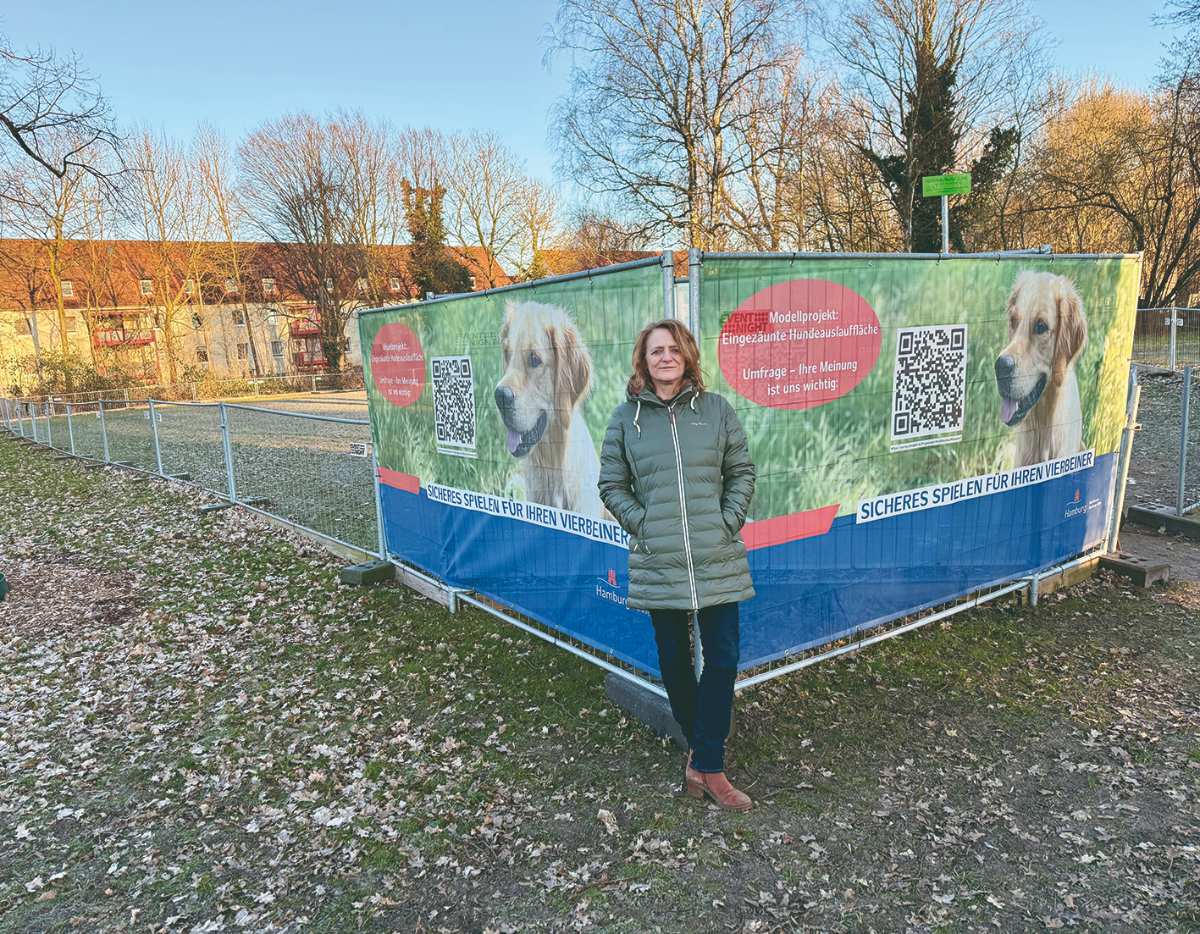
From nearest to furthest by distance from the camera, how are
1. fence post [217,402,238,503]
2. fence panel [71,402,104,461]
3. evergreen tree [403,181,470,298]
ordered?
fence post [217,402,238,503] → fence panel [71,402,104,461] → evergreen tree [403,181,470,298]

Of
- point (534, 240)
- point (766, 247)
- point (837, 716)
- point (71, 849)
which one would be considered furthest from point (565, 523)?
point (534, 240)

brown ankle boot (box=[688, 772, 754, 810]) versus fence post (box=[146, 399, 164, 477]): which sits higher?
fence post (box=[146, 399, 164, 477])

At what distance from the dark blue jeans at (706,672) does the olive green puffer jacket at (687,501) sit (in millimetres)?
145

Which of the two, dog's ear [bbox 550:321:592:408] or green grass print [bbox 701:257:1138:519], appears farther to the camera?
dog's ear [bbox 550:321:592:408]

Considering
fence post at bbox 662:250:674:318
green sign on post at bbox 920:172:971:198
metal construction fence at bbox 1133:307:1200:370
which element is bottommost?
metal construction fence at bbox 1133:307:1200:370

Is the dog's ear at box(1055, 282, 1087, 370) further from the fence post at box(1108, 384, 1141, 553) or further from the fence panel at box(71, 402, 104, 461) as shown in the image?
the fence panel at box(71, 402, 104, 461)

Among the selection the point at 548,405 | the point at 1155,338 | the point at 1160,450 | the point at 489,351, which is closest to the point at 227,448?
the point at 489,351

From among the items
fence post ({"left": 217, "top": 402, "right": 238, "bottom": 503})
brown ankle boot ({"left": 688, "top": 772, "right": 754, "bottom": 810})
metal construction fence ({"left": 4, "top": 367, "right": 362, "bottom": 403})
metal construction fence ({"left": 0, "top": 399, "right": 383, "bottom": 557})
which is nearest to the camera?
brown ankle boot ({"left": 688, "top": 772, "right": 754, "bottom": 810})

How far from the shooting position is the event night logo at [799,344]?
3.75 meters

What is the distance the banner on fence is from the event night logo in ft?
0.04

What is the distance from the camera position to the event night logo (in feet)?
12.3

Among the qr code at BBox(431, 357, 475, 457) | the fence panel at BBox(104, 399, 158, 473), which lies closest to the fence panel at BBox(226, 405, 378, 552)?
the qr code at BBox(431, 357, 475, 457)

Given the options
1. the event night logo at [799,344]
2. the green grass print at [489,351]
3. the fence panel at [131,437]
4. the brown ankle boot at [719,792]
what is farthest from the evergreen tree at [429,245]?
the brown ankle boot at [719,792]

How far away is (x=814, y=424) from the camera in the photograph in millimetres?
4164
